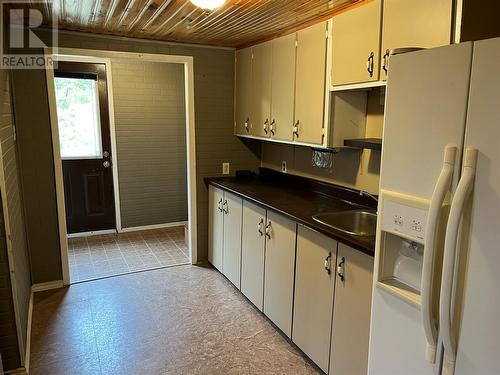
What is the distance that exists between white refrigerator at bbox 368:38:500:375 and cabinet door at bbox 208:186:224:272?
7.29ft

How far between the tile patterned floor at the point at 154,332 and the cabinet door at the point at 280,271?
0.51 feet

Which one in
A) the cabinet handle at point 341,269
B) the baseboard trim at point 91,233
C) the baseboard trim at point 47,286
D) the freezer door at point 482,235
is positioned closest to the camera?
the freezer door at point 482,235

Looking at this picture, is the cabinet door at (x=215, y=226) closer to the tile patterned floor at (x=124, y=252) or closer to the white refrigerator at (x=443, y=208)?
the tile patterned floor at (x=124, y=252)

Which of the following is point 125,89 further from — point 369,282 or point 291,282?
point 369,282

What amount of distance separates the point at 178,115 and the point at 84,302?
110 inches

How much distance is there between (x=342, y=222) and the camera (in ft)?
8.09

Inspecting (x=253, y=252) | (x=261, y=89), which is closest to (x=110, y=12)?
(x=261, y=89)

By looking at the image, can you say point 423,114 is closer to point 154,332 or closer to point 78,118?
point 154,332

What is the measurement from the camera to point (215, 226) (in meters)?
3.69

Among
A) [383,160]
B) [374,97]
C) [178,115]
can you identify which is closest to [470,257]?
[383,160]

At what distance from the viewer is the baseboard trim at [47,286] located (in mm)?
3292

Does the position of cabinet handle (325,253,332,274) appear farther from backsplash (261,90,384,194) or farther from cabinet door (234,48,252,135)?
cabinet door (234,48,252,135)

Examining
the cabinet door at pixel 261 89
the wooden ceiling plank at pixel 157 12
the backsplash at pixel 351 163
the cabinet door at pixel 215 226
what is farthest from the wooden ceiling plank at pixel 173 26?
the cabinet door at pixel 215 226

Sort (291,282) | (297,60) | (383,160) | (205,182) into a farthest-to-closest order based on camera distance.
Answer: (205,182)
(297,60)
(291,282)
(383,160)
